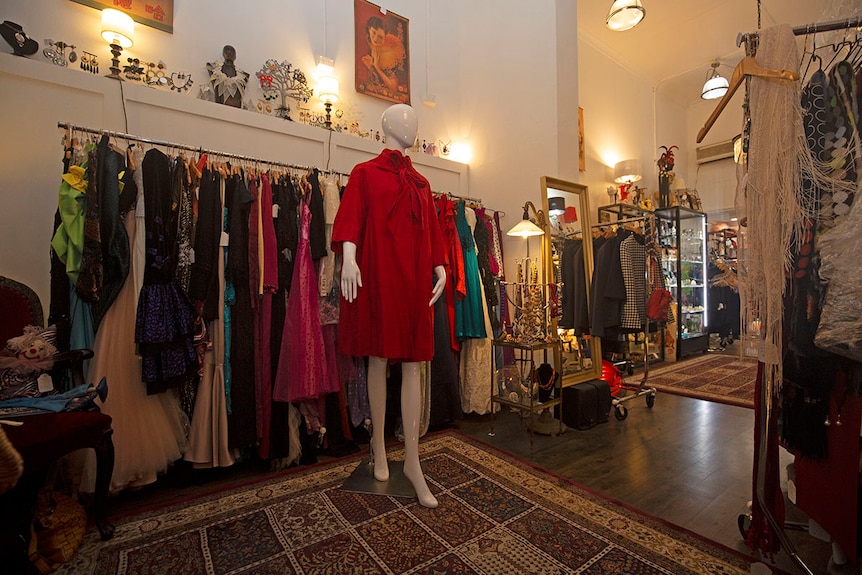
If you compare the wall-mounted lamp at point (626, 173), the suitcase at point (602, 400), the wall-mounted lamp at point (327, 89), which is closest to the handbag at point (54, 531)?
the wall-mounted lamp at point (327, 89)

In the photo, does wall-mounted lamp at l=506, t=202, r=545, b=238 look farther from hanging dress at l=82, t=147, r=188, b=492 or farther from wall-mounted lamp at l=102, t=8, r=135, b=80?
wall-mounted lamp at l=102, t=8, r=135, b=80

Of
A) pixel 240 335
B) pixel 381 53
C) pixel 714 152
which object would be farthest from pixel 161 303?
pixel 714 152

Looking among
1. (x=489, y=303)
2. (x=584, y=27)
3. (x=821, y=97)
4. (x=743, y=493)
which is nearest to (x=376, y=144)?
(x=489, y=303)

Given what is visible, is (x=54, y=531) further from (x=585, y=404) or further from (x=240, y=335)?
(x=585, y=404)

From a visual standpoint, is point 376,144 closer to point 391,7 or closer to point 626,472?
point 391,7

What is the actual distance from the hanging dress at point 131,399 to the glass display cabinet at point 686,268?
5588mm

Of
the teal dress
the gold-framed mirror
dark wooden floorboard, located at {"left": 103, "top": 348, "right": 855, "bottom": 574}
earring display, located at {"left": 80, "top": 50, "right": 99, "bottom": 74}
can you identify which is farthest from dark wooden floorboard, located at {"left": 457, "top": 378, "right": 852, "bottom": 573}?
earring display, located at {"left": 80, "top": 50, "right": 99, "bottom": 74}

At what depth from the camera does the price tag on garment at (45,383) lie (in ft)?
5.25

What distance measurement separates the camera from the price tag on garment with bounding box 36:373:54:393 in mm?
1600

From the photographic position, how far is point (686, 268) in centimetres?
577

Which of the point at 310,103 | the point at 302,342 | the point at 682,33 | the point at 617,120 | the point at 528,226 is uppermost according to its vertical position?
the point at 682,33

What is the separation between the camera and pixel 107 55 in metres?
2.36

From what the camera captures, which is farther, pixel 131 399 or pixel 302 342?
pixel 302 342

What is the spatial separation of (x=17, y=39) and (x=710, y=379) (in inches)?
247
